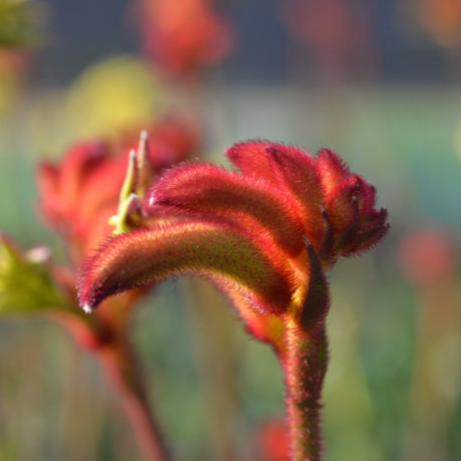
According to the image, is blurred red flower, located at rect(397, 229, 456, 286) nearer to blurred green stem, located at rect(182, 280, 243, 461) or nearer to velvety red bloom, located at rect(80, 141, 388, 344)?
blurred green stem, located at rect(182, 280, 243, 461)

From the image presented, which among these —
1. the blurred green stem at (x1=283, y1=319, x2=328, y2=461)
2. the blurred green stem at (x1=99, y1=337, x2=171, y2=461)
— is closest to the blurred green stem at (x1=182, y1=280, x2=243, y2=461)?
the blurred green stem at (x1=99, y1=337, x2=171, y2=461)

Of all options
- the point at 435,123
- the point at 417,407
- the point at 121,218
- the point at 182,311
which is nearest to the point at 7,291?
the point at 121,218

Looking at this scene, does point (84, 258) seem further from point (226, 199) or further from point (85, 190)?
point (226, 199)

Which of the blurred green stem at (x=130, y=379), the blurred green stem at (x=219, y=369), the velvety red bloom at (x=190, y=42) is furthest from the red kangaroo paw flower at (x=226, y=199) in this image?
the velvety red bloom at (x=190, y=42)

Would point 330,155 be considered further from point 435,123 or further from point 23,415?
point 435,123

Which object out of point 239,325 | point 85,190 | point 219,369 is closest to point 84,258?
point 85,190
